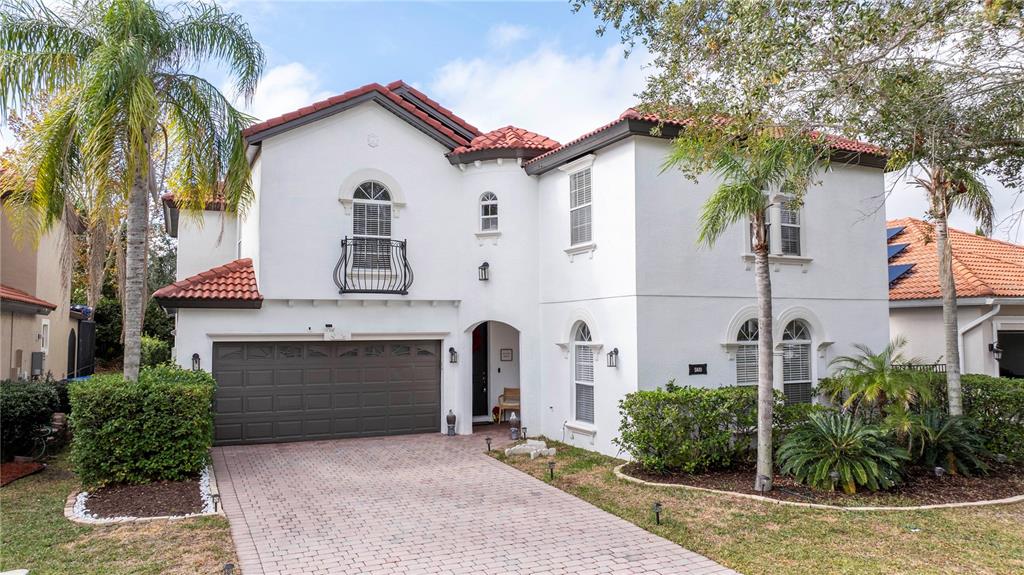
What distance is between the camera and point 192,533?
323 inches

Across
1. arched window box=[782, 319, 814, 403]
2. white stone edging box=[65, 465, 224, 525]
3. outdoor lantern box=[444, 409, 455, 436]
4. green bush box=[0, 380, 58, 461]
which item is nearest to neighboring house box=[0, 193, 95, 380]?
green bush box=[0, 380, 58, 461]

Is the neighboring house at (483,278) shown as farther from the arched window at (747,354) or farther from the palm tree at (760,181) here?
the palm tree at (760,181)

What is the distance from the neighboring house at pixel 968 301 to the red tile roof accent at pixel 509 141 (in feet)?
29.3

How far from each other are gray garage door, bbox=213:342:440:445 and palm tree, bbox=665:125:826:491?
8.38 meters

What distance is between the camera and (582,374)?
47.8ft

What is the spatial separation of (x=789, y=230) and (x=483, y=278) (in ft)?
23.0

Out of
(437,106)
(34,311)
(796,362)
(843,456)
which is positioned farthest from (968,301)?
(34,311)

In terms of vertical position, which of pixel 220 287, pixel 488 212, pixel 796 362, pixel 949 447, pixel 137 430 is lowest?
pixel 949 447

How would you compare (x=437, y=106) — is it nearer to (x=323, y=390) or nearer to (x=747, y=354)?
(x=323, y=390)

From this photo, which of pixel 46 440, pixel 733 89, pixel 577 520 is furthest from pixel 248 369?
pixel 733 89

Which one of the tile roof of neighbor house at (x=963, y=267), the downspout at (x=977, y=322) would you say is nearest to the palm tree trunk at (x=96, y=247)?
the tile roof of neighbor house at (x=963, y=267)

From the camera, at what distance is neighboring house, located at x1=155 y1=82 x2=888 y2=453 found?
43.3 feet

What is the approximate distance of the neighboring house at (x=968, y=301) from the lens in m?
16.7

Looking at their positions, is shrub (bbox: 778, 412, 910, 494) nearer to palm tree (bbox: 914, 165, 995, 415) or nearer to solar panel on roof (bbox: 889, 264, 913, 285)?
palm tree (bbox: 914, 165, 995, 415)
